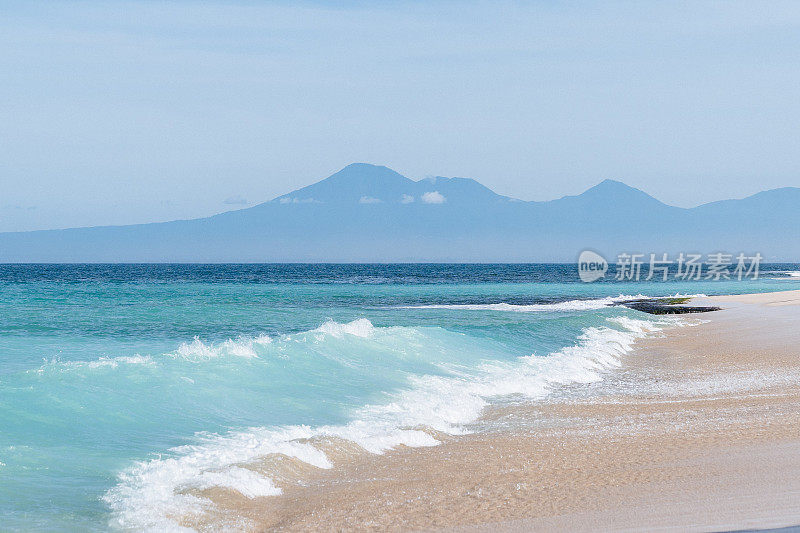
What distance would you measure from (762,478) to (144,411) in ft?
28.3

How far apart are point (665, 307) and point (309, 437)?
37.9m

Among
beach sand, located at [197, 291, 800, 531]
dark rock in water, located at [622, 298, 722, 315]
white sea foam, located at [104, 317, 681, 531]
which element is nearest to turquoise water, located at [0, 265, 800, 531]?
white sea foam, located at [104, 317, 681, 531]

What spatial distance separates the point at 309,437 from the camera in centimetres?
1035

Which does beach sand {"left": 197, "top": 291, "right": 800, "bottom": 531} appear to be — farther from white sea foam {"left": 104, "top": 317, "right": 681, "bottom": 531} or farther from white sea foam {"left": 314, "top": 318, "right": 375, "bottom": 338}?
white sea foam {"left": 314, "top": 318, "right": 375, "bottom": 338}

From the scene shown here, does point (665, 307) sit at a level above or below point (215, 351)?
above

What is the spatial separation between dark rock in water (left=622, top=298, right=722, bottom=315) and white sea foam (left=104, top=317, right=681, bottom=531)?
24.6m

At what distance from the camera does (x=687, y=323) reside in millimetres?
35812

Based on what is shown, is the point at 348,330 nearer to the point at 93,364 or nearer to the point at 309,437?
the point at 93,364

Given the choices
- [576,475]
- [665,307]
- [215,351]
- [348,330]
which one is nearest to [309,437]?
[576,475]

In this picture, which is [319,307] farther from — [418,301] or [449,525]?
[449,525]

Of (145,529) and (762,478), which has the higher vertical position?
(762,478)

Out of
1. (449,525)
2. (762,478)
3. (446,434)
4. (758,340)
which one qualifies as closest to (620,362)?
(758,340)

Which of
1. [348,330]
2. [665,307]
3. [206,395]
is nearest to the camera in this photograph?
[206,395]

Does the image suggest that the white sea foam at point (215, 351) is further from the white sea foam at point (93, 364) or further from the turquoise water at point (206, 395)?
the white sea foam at point (93, 364)
